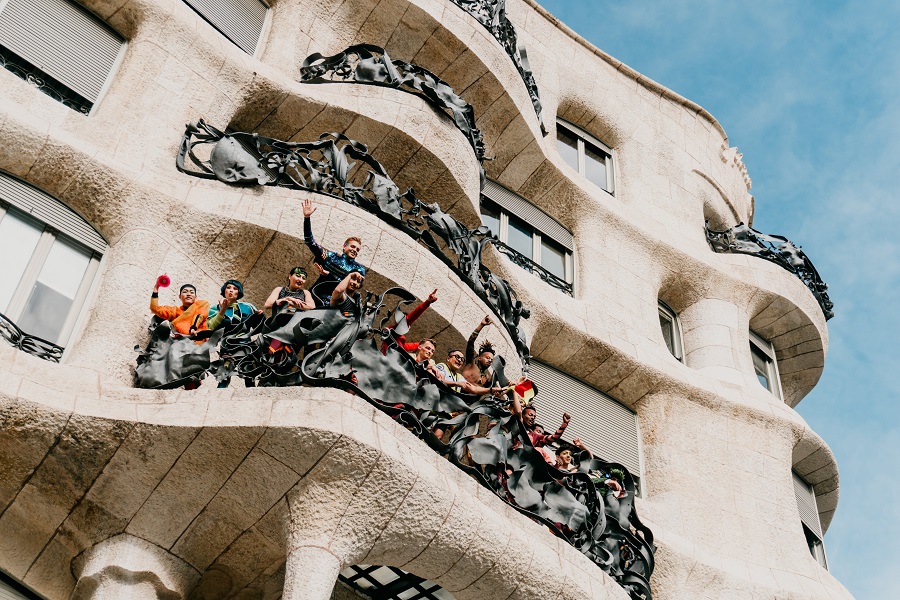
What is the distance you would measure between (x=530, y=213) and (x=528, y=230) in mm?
284

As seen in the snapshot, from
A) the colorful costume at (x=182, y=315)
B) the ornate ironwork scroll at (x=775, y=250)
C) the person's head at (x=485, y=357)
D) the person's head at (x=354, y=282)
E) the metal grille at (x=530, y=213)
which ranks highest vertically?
the ornate ironwork scroll at (x=775, y=250)

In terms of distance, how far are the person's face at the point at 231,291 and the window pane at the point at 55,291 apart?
1251 mm

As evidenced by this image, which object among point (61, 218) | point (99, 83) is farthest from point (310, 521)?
point (99, 83)

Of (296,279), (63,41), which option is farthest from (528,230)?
(63,41)

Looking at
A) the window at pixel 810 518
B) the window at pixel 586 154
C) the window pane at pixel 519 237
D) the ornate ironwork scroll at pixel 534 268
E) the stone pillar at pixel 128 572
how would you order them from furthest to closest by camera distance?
the window at pixel 586 154, the window pane at pixel 519 237, the window at pixel 810 518, the ornate ironwork scroll at pixel 534 268, the stone pillar at pixel 128 572

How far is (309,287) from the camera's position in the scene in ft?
34.1

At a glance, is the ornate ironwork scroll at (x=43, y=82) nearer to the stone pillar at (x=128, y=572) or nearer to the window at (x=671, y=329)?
the stone pillar at (x=128, y=572)

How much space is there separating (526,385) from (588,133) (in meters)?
7.63

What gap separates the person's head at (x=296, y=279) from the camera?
9602mm

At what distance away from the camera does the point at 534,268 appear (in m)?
14.3

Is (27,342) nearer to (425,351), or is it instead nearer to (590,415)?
(425,351)

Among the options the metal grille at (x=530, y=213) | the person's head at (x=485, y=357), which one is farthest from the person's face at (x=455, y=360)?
the metal grille at (x=530, y=213)

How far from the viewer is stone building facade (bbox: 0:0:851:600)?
8.02 m

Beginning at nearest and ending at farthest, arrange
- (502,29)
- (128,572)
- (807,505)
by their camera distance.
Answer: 1. (128,572)
2. (807,505)
3. (502,29)
